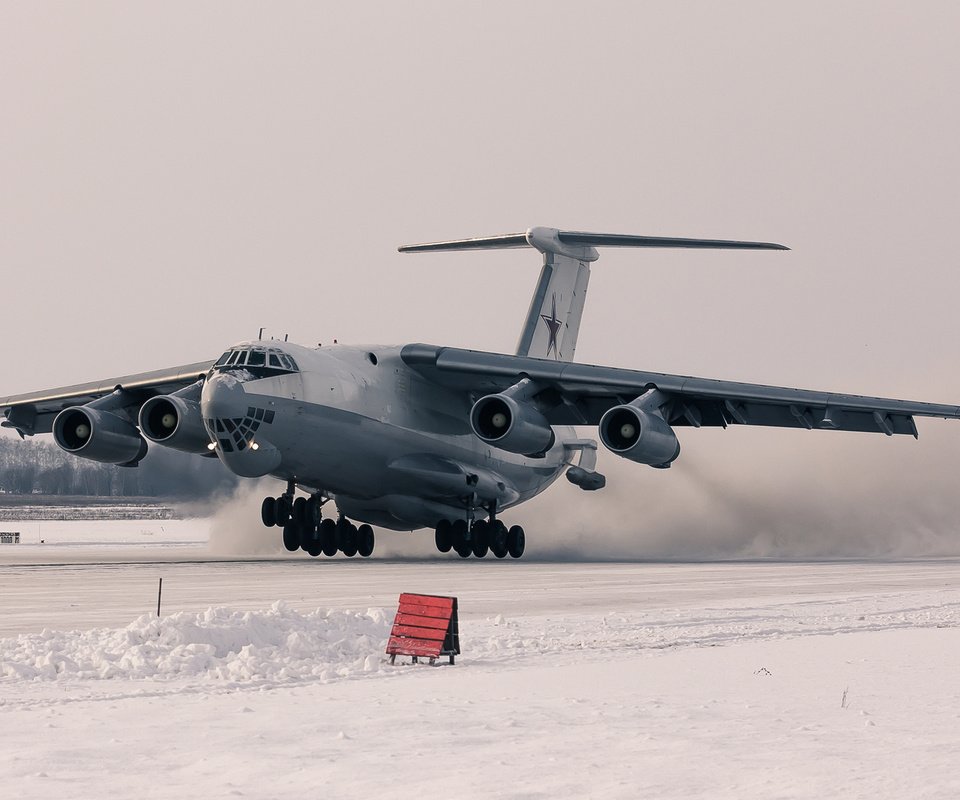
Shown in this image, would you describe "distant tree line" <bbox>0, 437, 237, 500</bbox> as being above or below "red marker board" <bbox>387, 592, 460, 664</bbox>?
above

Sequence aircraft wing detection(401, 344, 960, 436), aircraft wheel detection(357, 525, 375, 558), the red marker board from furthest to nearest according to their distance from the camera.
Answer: aircraft wheel detection(357, 525, 375, 558), aircraft wing detection(401, 344, 960, 436), the red marker board

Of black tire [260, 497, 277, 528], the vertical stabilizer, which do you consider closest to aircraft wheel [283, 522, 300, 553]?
black tire [260, 497, 277, 528]

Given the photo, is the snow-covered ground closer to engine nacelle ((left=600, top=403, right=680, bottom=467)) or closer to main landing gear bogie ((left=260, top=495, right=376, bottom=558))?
engine nacelle ((left=600, top=403, right=680, bottom=467))

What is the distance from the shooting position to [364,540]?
26.7 meters

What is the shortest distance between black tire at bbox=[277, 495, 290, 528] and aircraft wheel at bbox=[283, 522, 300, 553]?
0.73ft

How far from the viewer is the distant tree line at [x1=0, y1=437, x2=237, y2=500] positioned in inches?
1179

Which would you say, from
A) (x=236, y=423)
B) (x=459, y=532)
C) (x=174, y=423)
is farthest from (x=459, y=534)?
(x=236, y=423)

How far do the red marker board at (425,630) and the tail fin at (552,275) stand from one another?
64.7ft

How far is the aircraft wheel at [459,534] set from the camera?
1053 inches

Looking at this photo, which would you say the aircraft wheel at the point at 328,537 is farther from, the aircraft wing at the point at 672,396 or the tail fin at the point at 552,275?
the tail fin at the point at 552,275

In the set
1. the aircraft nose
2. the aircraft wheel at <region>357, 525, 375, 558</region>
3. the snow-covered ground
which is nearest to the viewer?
the snow-covered ground

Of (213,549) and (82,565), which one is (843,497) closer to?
(213,549)

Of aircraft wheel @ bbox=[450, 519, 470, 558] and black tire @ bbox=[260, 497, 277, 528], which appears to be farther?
aircraft wheel @ bbox=[450, 519, 470, 558]

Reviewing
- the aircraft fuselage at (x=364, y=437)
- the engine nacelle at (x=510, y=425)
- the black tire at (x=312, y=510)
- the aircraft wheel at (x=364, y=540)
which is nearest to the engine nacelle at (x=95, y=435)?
the black tire at (x=312, y=510)
